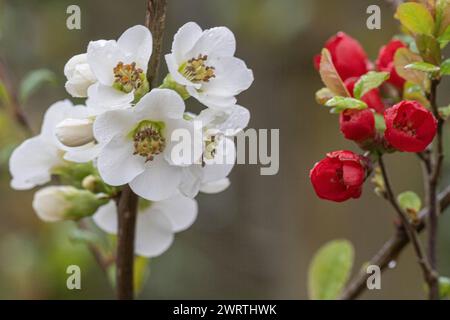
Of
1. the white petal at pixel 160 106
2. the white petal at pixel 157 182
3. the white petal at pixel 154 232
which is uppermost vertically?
the white petal at pixel 160 106

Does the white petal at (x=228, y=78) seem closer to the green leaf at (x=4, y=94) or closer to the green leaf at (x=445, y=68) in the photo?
the green leaf at (x=445, y=68)

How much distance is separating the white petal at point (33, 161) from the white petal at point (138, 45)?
206 mm

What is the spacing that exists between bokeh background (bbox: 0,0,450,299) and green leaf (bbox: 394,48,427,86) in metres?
1.34

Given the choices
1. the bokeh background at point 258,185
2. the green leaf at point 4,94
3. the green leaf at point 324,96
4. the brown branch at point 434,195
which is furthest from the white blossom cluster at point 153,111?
the bokeh background at point 258,185

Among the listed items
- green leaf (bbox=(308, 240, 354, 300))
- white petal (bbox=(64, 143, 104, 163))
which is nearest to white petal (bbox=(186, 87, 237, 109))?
white petal (bbox=(64, 143, 104, 163))

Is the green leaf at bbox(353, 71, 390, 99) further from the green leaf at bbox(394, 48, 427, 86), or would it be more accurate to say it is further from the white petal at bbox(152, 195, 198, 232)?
the white petal at bbox(152, 195, 198, 232)

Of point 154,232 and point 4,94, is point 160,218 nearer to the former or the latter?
point 154,232

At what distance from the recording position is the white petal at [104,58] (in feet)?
1.99

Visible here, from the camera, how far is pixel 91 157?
0.66 metres

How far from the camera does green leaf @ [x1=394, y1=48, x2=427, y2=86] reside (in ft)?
2.37

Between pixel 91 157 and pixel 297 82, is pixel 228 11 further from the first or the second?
pixel 91 157

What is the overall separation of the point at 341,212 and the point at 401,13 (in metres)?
1.79
